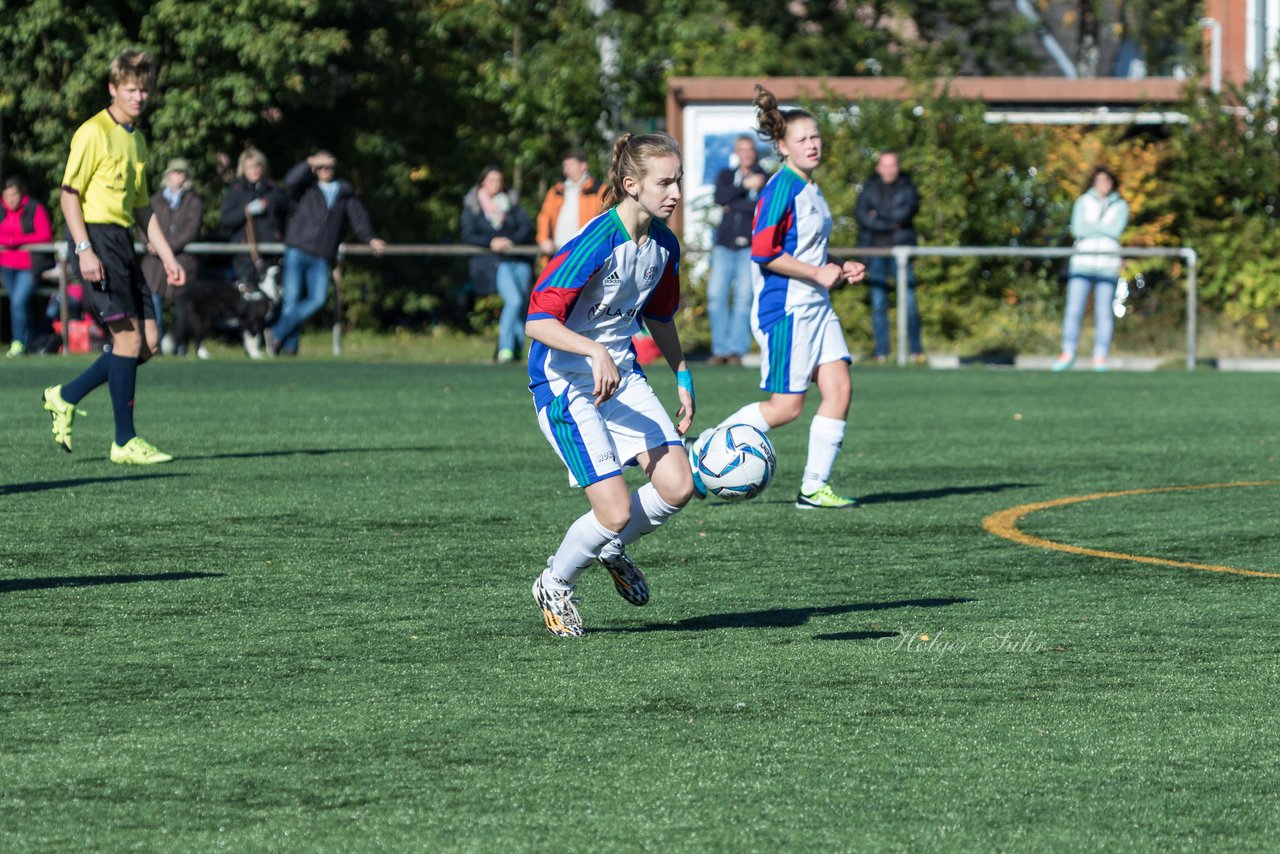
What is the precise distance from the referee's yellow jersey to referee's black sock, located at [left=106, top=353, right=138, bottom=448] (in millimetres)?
758

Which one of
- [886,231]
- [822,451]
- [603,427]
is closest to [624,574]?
[603,427]

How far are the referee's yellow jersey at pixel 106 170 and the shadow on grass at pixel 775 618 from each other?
204 inches

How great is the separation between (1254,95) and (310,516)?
17.7m

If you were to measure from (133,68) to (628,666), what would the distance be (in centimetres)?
557

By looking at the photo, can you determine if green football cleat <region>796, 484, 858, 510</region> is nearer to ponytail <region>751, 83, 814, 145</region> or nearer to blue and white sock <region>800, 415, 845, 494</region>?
blue and white sock <region>800, 415, 845, 494</region>

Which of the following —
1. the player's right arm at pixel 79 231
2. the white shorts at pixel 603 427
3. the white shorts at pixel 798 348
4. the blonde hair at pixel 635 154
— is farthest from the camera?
the player's right arm at pixel 79 231

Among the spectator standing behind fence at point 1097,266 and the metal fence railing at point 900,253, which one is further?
the metal fence railing at point 900,253

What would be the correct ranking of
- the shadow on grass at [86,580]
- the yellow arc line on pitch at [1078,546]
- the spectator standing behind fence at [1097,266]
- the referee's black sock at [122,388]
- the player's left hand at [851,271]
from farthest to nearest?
the spectator standing behind fence at [1097,266] < the referee's black sock at [122,388] < the player's left hand at [851,271] < the yellow arc line on pitch at [1078,546] < the shadow on grass at [86,580]

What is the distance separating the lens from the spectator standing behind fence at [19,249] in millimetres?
21922

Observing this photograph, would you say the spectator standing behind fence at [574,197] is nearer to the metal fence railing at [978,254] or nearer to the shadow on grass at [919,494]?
the metal fence railing at [978,254]

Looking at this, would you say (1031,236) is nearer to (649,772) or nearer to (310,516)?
(310,516)

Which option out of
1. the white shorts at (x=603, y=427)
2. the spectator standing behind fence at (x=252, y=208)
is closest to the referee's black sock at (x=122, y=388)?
the white shorts at (x=603, y=427)

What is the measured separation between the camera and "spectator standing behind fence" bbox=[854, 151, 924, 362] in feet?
69.8

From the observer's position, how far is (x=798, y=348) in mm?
10188
